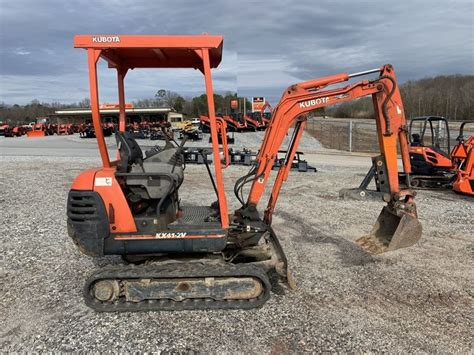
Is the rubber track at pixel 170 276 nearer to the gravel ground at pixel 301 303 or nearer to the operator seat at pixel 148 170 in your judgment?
the gravel ground at pixel 301 303

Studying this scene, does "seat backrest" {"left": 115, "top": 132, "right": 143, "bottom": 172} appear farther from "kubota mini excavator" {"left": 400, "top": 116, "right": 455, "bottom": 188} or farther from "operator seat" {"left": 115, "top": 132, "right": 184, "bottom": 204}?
"kubota mini excavator" {"left": 400, "top": 116, "right": 455, "bottom": 188}

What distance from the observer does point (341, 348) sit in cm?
358

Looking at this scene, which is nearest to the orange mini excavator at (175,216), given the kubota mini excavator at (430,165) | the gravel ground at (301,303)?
the gravel ground at (301,303)

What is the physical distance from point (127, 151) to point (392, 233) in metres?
3.68

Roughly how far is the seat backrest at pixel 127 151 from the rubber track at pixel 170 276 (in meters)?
1.13

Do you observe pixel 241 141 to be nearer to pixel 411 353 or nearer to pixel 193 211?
pixel 193 211

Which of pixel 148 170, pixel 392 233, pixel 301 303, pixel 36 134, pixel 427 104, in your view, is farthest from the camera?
pixel 427 104

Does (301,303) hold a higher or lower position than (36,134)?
lower

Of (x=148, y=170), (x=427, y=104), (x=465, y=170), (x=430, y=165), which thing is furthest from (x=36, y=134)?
(x=427, y=104)

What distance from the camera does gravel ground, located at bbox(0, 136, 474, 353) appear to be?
3705 millimetres

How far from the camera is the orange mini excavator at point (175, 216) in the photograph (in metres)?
4.21

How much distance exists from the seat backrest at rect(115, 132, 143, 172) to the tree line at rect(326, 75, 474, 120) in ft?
218

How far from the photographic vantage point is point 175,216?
4859 mm

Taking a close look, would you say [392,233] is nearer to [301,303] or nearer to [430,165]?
[301,303]
